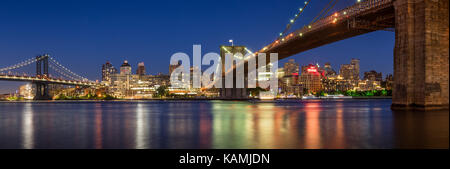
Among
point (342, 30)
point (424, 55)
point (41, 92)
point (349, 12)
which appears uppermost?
point (349, 12)

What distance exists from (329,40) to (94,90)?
163m

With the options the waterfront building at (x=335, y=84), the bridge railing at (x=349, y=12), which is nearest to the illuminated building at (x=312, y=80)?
the waterfront building at (x=335, y=84)

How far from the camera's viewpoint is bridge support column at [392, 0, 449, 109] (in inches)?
854

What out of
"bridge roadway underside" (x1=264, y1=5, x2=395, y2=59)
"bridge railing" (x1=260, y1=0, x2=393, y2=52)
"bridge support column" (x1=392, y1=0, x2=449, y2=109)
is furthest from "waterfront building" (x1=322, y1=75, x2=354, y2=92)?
"bridge support column" (x1=392, y1=0, x2=449, y2=109)

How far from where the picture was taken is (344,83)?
638 ft

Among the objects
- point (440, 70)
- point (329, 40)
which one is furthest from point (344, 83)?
point (440, 70)

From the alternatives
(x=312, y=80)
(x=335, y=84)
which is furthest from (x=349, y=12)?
(x=335, y=84)

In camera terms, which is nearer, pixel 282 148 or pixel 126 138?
pixel 282 148

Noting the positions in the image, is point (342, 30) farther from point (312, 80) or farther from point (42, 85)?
point (312, 80)

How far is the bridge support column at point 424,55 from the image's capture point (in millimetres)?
21703

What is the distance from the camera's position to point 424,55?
21.7 meters

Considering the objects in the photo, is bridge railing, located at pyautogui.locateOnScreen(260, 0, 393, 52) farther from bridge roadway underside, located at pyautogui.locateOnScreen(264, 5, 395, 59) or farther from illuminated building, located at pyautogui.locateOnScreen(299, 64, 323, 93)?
illuminated building, located at pyautogui.locateOnScreen(299, 64, 323, 93)

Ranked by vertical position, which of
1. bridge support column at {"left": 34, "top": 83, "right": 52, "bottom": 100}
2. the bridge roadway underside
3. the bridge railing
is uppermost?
the bridge railing
